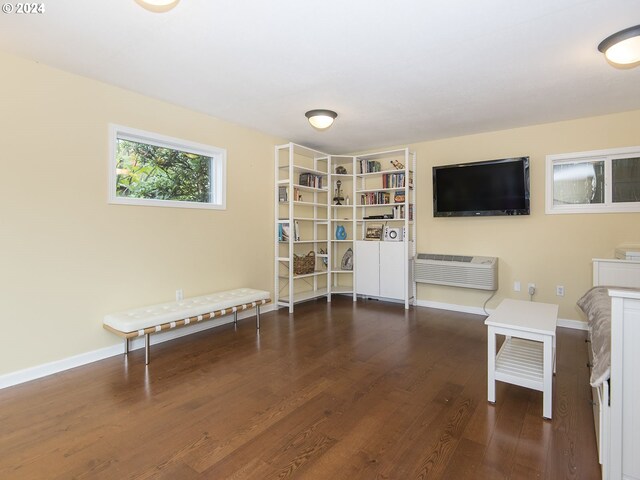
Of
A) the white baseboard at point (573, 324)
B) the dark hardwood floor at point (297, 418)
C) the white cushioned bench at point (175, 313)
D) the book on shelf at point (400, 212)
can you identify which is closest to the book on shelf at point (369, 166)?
the book on shelf at point (400, 212)

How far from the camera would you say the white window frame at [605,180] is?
3.58m

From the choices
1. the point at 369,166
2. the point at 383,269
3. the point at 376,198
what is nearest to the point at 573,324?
the point at 383,269

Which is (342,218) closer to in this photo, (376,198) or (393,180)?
(376,198)

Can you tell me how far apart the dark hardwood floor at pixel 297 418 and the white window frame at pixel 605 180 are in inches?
65.2

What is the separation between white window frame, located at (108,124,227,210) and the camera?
9.89 feet

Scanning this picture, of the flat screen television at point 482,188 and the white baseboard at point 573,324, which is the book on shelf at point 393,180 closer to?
the flat screen television at point 482,188

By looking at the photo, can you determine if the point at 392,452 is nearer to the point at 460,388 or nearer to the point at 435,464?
the point at 435,464

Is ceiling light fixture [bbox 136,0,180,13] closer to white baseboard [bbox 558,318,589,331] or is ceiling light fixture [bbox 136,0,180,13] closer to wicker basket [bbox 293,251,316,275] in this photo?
wicker basket [bbox 293,251,316,275]

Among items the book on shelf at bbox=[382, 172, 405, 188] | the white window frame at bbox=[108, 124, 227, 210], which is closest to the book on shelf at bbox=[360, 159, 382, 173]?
the book on shelf at bbox=[382, 172, 405, 188]

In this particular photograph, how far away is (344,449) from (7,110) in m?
3.20

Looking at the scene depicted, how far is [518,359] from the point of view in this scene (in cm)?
239

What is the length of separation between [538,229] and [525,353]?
2.16 metres

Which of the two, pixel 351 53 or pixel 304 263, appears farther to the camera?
pixel 304 263

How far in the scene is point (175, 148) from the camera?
3607mm
